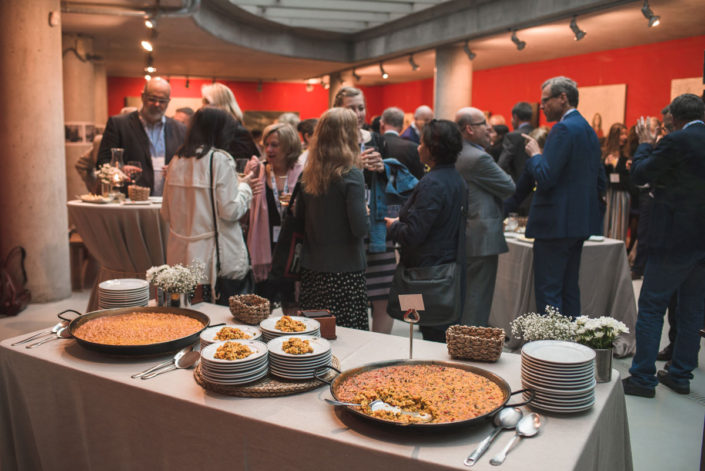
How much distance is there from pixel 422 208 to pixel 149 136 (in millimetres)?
2565

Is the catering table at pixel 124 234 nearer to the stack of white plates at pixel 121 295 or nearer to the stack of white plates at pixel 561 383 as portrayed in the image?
the stack of white plates at pixel 121 295

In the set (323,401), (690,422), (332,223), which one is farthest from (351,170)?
(690,422)

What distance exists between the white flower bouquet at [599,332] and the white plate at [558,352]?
9 cm

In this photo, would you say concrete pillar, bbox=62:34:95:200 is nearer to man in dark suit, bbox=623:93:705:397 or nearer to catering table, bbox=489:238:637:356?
catering table, bbox=489:238:637:356

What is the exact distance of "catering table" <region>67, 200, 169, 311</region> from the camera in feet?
12.6

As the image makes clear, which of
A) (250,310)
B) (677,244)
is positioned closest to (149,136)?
(250,310)

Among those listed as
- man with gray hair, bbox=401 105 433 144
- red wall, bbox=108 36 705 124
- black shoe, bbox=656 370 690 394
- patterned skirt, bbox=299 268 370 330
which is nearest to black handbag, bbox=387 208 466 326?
patterned skirt, bbox=299 268 370 330

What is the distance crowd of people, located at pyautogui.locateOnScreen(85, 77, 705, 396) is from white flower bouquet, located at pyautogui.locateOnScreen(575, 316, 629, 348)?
4.03 feet

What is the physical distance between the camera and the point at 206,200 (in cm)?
306

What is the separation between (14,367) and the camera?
1924 mm

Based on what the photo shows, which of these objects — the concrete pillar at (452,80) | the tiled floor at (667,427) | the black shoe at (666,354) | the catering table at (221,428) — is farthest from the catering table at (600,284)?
the concrete pillar at (452,80)

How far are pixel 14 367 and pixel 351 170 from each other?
1632 millimetres

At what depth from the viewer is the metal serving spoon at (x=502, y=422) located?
50.2 inches

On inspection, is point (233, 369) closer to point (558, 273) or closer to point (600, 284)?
point (558, 273)
